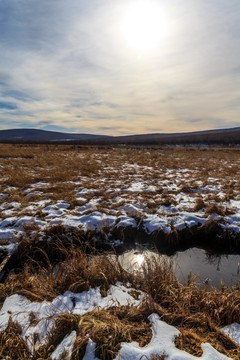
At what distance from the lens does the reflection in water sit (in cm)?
366

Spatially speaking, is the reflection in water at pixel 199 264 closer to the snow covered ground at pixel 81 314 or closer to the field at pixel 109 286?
the field at pixel 109 286

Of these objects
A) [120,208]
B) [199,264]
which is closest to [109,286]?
[199,264]

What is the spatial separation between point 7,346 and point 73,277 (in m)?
1.15

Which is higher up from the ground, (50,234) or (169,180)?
(169,180)

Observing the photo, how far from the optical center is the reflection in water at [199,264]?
366 centimetres

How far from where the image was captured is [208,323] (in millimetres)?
2186

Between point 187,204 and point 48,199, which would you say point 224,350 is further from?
point 48,199

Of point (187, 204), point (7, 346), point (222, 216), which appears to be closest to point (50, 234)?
point (7, 346)

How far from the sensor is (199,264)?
414 cm

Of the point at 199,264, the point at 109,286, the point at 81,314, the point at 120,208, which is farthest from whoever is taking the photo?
the point at 120,208

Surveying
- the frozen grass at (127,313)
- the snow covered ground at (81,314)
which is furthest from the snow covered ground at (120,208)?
the snow covered ground at (81,314)

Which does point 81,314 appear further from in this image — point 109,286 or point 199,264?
point 199,264

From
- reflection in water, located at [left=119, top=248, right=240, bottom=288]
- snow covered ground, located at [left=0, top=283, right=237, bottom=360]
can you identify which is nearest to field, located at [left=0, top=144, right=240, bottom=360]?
snow covered ground, located at [left=0, top=283, right=237, bottom=360]

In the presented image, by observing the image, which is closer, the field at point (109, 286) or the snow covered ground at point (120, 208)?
the field at point (109, 286)
